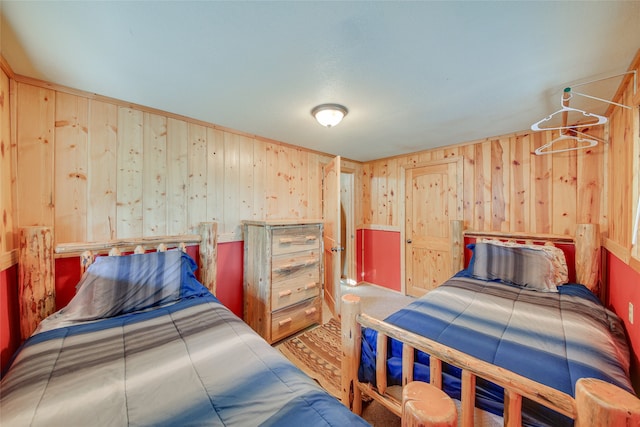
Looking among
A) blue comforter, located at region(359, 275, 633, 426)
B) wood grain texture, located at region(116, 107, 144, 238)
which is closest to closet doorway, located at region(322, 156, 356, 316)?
blue comforter, located at region(359, 275, 633, 426)

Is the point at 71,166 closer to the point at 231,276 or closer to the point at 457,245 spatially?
the point at 231,276

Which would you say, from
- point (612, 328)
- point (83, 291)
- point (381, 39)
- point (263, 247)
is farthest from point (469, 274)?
point (83, 291)

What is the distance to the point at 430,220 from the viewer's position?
3404mm

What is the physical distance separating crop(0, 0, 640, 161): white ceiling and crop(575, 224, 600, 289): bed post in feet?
3.44

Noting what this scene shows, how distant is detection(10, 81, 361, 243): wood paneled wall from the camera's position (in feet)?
5.32

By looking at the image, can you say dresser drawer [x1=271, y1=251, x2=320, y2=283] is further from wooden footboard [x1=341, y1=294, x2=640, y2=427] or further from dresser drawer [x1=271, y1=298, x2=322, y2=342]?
wooden footboard [x1=341, y1=294, x2=640, y2=427]

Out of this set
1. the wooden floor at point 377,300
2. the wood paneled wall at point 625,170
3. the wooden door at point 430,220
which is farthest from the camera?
the wooden door at point 430,220

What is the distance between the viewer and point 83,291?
143 centimetres

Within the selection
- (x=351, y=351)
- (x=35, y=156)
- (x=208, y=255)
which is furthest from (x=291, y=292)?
(x=35, y=156)

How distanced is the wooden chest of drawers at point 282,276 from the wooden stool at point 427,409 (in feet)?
5.80

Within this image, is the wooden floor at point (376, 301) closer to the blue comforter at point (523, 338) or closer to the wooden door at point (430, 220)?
the wooden door at point (430, 220)

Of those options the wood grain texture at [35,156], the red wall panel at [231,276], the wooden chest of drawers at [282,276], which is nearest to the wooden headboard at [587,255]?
the wooden chest of drawers at [282,276]

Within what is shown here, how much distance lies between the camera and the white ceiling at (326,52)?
1.05m

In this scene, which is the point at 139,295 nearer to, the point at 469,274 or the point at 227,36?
the point at 227,36
